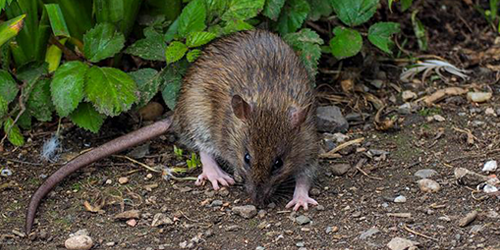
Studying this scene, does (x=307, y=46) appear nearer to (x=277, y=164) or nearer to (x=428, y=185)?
(x=277, y=164)

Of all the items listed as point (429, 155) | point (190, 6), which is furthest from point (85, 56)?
point (429, 155)

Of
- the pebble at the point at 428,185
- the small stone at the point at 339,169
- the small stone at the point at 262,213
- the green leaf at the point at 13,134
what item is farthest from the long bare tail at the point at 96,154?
the pebble at the point at 428,185

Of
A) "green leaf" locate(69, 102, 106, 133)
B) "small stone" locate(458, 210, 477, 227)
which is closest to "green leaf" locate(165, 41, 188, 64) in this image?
"green leaf" locate(69, 102, 106, 133)

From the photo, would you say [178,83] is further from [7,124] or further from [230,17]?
[7,124]

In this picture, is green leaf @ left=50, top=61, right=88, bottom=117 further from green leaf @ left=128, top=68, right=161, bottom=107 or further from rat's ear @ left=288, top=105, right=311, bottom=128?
rat's ear @ left=288, top=105, right=311, bottom=128

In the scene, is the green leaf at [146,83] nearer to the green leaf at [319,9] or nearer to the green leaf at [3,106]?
the green leaf at [3,106]
